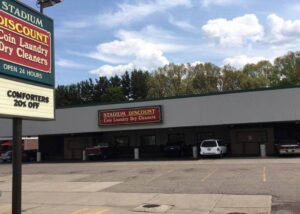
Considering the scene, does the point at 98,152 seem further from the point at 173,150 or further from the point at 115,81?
the point at 115,81

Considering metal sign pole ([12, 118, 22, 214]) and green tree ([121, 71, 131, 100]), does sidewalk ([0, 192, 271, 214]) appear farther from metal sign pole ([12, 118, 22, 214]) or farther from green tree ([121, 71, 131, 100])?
green tree ([121, 71, 131, 100])

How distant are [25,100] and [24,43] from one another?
128 centimetres

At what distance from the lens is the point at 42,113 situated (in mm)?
11172

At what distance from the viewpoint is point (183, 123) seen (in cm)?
3944

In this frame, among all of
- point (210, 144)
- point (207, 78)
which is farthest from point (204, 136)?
point (207, 78)

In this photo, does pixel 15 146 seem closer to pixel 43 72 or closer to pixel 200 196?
pixel 43 72

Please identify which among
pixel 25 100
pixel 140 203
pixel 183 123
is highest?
pixel 183 123

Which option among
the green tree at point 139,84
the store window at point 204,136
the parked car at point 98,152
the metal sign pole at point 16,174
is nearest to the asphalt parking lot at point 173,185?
the metal sign pole at point 16,174

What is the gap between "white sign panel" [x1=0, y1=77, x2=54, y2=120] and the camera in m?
9.96

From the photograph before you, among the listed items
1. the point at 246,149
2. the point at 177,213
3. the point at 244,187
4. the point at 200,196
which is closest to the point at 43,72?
the point at 177,213

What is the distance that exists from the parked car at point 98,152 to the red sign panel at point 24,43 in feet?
110

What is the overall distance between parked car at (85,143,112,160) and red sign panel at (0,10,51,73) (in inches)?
1318

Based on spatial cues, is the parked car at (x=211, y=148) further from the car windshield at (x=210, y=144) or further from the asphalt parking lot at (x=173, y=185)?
the asphalt parking lot at (x=173, y=185)

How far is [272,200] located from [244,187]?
139 inches
